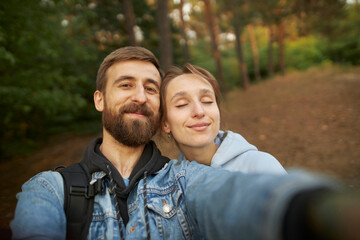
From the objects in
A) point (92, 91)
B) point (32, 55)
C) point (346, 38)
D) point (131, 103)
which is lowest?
point (92, 91)

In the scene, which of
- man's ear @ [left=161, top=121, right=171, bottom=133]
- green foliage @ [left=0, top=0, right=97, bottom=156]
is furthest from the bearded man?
green foliage @ [left=0, top=0, right=97, bottom=156]

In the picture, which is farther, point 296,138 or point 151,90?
point 296,138

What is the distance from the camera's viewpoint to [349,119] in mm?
7844

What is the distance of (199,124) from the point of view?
205 centimetres

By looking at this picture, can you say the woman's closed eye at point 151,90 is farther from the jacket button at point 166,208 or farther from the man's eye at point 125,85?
the jacket button at point 166,208

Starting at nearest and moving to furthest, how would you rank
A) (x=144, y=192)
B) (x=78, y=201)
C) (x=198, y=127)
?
(x=78, y=201) < (x=144, y=192) < (x=198, y=127)

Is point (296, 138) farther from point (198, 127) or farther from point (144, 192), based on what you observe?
point (144, 192)

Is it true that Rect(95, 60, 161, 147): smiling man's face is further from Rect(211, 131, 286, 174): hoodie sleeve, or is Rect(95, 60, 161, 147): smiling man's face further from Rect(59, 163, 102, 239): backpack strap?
Rect(211, 131, 286, 174): hoodie sleeve

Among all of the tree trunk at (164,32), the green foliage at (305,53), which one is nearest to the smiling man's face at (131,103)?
the tree trunk at (164,32)

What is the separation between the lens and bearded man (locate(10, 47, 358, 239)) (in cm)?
88

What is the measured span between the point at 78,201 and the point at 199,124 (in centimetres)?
117

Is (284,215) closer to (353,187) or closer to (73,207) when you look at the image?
(73,207)

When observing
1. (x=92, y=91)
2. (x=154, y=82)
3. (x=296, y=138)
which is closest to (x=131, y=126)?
(x=154, y=82)

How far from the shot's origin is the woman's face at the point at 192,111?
205 centimetres
